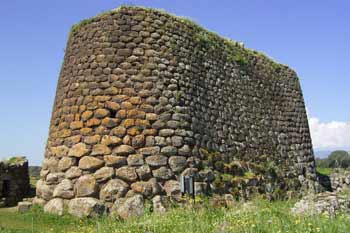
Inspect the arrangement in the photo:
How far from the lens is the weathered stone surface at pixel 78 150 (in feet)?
33.7

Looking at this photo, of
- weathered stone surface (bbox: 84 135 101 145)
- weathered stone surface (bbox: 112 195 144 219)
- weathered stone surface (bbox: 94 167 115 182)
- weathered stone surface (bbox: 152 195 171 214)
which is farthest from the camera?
weathered stone surface (bbox: 84 135 101 145)

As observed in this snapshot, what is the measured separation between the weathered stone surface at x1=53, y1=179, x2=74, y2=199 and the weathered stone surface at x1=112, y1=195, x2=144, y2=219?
124cm

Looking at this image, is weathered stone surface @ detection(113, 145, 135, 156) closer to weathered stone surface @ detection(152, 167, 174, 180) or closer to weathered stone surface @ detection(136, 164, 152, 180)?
weathered stone surface @ detection(136, 164, 152, 180)

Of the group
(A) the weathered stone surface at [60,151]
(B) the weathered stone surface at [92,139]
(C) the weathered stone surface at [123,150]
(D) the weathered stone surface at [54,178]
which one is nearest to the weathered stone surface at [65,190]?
(D) the weathered stone surface at [54,178]

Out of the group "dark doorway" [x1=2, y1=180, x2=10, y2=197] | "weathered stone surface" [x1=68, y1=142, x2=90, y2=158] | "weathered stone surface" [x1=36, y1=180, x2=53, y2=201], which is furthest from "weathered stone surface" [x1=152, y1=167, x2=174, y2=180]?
"dark doorway" [x1=2, y1=180, x2=10, y2=197]

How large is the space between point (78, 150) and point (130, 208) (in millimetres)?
2097

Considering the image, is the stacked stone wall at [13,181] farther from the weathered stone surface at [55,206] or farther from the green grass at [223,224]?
the green grass at [223,224]

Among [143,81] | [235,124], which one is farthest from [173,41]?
[235,124]

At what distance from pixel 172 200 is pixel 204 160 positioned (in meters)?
1.73

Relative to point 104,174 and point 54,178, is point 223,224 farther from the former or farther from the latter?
point 54,178

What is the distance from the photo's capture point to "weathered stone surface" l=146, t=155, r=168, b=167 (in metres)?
10.2

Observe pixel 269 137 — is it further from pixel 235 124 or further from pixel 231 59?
pixel 231 59

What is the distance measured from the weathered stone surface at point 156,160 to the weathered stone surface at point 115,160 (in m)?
0.59

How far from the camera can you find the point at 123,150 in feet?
33.2
